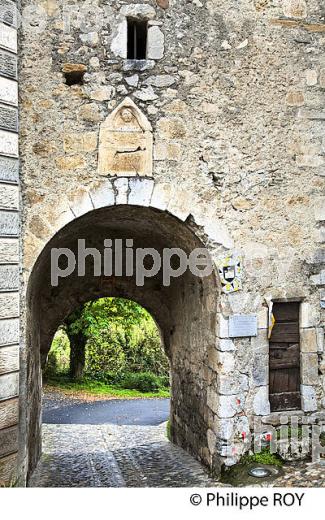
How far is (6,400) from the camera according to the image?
14.6 feet

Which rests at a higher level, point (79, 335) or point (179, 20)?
point (179, 20)

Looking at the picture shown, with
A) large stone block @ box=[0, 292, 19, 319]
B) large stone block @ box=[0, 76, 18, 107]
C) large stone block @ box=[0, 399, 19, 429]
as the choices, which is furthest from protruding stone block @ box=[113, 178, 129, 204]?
large stone block @ box=[0, 399, 19, 429]

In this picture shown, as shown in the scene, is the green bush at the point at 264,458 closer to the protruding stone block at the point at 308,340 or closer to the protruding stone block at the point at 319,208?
the protruding stone block at the point at 308,340

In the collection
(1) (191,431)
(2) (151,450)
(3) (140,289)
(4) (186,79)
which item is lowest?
(2) (151,450)

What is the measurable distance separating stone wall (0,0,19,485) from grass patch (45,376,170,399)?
31.6 ft

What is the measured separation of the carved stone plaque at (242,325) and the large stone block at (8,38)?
2.89 metres

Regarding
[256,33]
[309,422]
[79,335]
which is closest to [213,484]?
[309,422]

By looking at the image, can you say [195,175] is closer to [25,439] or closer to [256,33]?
[256,33]

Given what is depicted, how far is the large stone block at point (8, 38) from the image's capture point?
4.50 m

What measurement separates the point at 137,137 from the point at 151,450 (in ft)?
13.9

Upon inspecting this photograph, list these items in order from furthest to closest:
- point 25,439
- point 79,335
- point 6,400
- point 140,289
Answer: point 79,335, point 140,289, point 25,439, point 6,400

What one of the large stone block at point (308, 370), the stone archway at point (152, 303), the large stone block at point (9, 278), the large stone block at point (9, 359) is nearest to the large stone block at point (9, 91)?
the stone archway at point (152, 303)

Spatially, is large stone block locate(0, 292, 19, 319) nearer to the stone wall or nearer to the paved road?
the stone wall

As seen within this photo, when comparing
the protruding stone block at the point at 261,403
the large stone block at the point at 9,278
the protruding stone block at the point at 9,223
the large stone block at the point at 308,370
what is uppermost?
the protruding stone block at the point at 9,223
